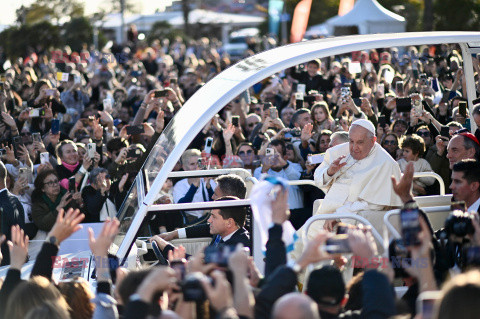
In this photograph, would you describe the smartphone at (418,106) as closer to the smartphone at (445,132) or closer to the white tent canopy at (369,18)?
the smartphone at (445,132)

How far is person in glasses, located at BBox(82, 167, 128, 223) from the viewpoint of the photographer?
9.05 metres

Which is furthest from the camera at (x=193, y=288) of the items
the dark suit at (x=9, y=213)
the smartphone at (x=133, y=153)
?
the smartphone at (x=133, y=153)

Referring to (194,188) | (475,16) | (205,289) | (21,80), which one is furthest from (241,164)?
(475,16)

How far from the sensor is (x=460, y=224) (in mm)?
4562

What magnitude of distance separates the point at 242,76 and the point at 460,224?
8.07 feet

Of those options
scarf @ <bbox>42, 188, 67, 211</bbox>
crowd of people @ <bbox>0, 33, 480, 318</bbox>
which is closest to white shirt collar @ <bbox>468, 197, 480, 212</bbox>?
crowd of people @ <bbox>0, 33, 480, 318</bbox>

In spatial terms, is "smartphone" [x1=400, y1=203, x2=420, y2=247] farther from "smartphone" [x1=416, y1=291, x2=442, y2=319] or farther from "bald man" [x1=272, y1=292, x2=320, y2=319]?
"bald man" [x1=272, y1=292, x2=320, y2=319]

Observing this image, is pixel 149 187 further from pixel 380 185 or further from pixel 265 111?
pixel 265 111

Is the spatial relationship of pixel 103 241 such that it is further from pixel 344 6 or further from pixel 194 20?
pixel 194 20

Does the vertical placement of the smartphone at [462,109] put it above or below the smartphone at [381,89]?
below

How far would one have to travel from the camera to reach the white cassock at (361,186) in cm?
674

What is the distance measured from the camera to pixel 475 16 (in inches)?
976

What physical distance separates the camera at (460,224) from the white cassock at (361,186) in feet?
6.22

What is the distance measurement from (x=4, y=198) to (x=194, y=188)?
6.55ft
